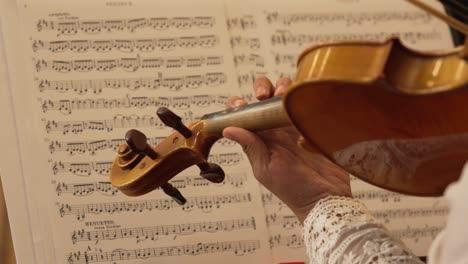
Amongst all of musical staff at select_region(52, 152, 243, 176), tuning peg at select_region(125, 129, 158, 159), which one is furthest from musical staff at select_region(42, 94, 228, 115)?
tuning peg at select_region(125, 129, 158, 159)

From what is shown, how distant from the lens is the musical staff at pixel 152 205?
5.08 ft

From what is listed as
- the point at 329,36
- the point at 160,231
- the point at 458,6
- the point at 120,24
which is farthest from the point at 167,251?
the point at 458,6

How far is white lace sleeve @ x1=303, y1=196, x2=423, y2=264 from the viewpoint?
111 cm

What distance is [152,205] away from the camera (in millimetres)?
1597

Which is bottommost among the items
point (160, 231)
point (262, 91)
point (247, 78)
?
point (160, 231)

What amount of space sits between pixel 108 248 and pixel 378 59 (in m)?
0.81

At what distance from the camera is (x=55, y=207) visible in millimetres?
1538

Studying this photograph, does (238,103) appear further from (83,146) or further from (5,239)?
(5,239)

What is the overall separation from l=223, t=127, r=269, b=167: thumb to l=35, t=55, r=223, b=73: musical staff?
45 cm

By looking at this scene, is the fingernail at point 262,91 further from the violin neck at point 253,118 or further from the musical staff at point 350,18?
the musical staff at point 350,18

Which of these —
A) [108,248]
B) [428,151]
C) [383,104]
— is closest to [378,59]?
[383,104]

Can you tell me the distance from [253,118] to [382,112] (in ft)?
Result: 0.90

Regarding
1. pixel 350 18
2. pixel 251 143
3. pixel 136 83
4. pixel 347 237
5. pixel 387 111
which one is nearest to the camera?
pixel 387 111

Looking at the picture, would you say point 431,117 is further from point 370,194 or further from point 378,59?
point 370,194
